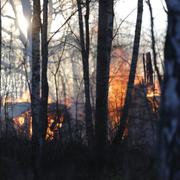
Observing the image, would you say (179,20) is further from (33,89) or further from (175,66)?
(33,89)

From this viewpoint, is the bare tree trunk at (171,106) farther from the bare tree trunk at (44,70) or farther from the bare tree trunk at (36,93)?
the bare tree trunk at (44,70)

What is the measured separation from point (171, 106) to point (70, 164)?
28.7 ft

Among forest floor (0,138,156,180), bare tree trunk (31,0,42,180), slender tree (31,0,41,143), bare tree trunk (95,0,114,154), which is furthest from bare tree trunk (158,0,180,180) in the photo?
bare tree trunk (95,0,114,154)

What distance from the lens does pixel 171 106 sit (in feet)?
7.66

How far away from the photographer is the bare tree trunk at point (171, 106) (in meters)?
2.31

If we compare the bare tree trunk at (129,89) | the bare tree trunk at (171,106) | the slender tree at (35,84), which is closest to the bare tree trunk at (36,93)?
the slender tree at (35,84)

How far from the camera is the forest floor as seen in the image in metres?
10.0

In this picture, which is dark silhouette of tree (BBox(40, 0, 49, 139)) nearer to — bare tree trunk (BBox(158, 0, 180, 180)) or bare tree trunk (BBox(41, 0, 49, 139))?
bare tree trunk (BBox(41, 0, 49, 139))

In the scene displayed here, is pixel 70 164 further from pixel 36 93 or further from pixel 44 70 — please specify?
pixel 44 70

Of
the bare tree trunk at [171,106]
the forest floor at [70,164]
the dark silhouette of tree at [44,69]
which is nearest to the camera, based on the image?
the bare tree trunk at [171,106]

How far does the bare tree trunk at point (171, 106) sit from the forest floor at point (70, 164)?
6964 mm

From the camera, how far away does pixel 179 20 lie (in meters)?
2.37

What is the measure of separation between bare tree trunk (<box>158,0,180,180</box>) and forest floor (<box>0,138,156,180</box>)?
→ 6.96 m

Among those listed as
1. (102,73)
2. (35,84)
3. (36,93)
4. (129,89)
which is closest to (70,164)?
(36,93)
